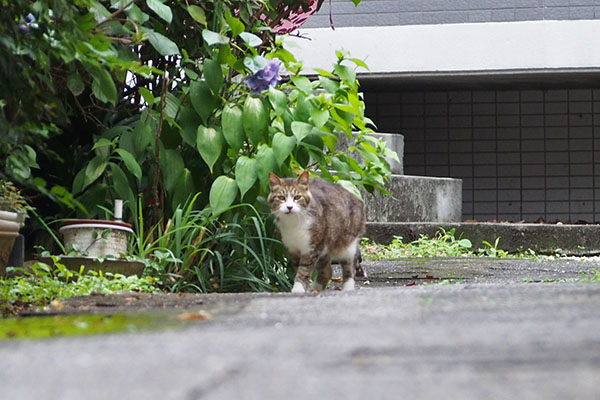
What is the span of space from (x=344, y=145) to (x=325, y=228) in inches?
113

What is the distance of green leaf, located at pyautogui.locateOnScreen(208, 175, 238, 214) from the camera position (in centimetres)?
363

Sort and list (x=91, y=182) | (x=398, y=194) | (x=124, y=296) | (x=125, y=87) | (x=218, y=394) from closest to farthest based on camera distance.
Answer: (x=218, y=394) → (x=124, y=296) → (x=91, y=182) → (x=125, y=87) → (x=398, y=194)

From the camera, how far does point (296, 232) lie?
3.76 meters

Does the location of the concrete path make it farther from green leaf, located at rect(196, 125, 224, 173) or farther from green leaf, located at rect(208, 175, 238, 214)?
green leaf, located at rect(196, 125, 224, 173)

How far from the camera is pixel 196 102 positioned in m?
3.85

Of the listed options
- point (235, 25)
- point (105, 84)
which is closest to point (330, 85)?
point (235, 25)

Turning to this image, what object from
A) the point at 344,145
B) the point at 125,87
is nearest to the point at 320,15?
the point at 344,145

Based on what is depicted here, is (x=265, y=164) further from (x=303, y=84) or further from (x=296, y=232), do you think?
(x=303, y=84)

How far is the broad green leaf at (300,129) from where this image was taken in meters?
3.67

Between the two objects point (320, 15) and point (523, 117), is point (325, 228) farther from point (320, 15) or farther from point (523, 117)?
point (523, 117)

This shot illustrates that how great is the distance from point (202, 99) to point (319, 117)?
1.65ft

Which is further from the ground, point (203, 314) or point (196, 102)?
point (196, 102)

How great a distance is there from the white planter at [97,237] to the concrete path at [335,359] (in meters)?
1.93

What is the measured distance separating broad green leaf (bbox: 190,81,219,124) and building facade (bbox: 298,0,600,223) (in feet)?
12.5
